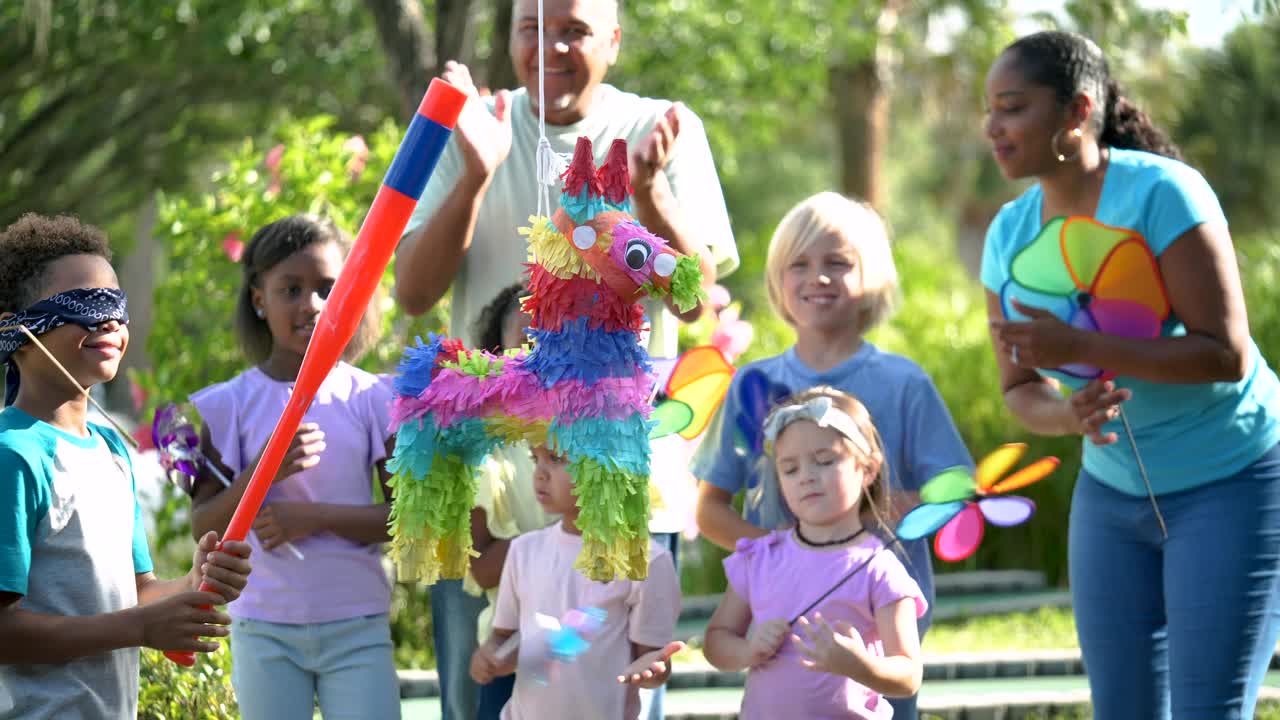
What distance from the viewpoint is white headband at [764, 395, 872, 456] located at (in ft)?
10.3

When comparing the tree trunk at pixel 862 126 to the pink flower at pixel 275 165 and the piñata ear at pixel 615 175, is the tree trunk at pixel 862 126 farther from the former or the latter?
the piñata ear at pixel 615 175

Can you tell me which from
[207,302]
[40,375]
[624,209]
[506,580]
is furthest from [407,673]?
[624,209]

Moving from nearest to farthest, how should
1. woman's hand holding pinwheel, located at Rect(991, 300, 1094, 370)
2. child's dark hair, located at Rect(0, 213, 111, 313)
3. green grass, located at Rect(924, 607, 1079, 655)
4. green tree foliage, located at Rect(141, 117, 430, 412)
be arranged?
child's dark hair, located at Rect(0, 213, 111, 313)
woman's hand holding pinwheel, located at Rect(991, 300, 1094, 370)
green tree foliage, located at Rect(141, 117, 430, 412)
green grass, located at Rect(924, 607, 1079, 655)

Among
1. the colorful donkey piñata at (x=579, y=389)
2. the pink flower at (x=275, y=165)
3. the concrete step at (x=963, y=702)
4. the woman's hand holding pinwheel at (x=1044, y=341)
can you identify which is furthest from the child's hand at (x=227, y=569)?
the pink flower at (x=275, y=165)

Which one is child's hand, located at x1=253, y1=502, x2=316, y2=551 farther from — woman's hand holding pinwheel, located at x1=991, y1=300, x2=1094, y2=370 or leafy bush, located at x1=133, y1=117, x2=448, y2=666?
leafy bush, located at x1=133, y1=117, x2=448, y2=666

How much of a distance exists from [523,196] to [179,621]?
1.22 metres

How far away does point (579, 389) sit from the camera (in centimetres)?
244

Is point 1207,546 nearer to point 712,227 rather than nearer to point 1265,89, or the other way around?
point 712,227

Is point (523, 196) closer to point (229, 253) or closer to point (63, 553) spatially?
point (63, 553)

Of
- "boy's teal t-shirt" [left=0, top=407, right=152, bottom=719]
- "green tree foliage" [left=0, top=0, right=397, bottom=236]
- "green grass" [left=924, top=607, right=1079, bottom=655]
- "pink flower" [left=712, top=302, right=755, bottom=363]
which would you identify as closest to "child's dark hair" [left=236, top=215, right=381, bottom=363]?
"boy's teal t-shirt" [left=0, top=407, right=152, bottom=719]

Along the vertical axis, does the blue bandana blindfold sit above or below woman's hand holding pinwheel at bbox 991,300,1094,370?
above

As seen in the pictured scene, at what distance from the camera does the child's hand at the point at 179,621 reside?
2506mm

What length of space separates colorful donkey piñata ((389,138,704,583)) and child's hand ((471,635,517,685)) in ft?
1.75

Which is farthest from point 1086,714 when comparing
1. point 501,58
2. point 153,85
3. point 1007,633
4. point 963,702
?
point 153,85
